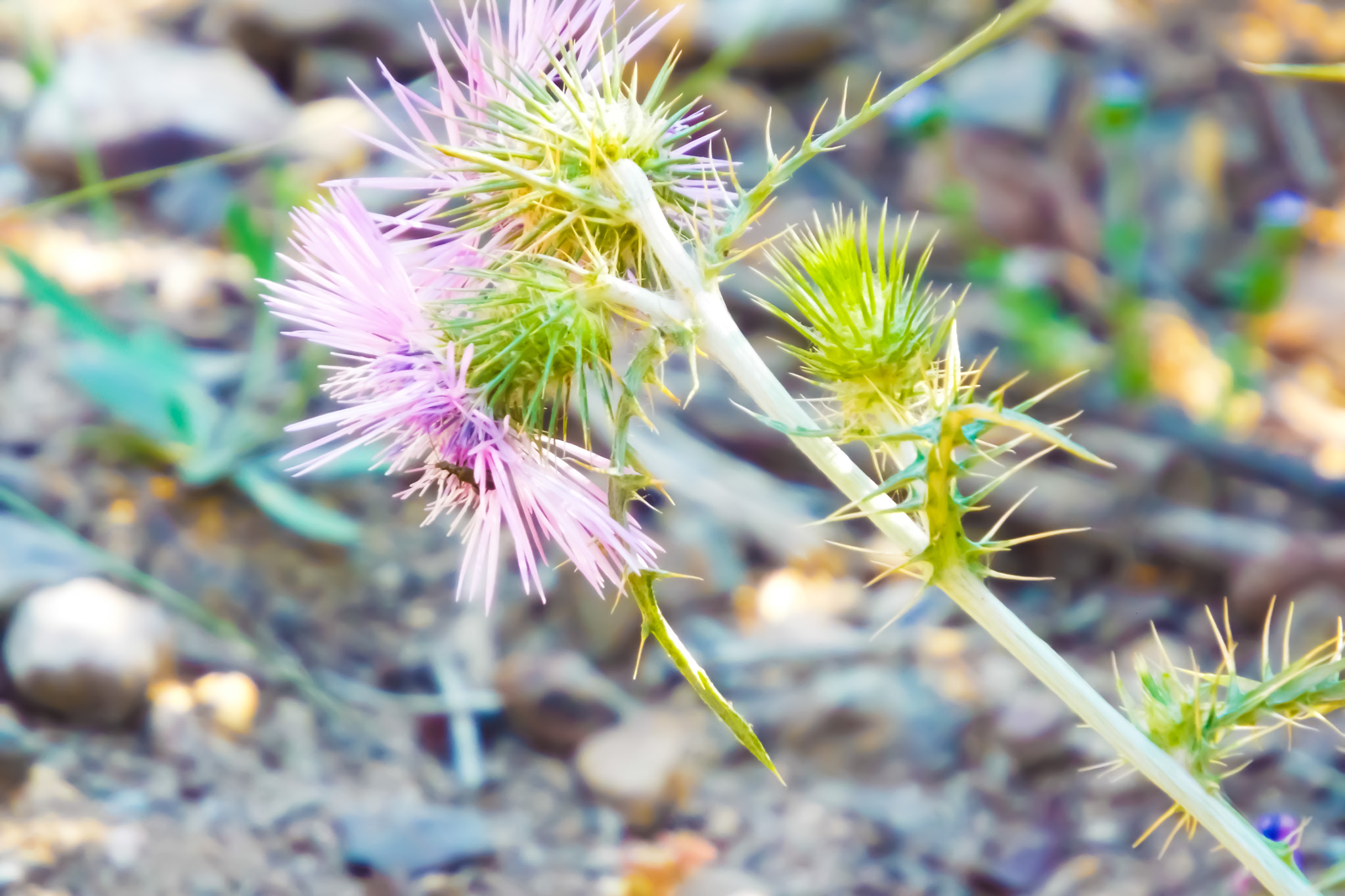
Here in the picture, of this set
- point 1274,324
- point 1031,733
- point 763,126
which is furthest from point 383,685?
point 1274,324

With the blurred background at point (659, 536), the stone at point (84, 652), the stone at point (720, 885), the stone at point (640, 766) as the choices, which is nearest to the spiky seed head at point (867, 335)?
the blurred background at point (659, 536)

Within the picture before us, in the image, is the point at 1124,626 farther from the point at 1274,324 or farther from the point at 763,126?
the point at 763,126

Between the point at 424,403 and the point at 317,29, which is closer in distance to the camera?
the point at 424,403

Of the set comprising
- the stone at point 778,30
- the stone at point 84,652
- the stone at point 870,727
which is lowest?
the stone at point 870,727

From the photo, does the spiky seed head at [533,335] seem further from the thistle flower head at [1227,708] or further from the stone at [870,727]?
the stone at [870,727]

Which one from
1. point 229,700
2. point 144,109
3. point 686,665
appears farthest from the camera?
point 144,109

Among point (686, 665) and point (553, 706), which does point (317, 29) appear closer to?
point (553, 706)

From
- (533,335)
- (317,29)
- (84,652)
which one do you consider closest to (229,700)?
(84,652)
